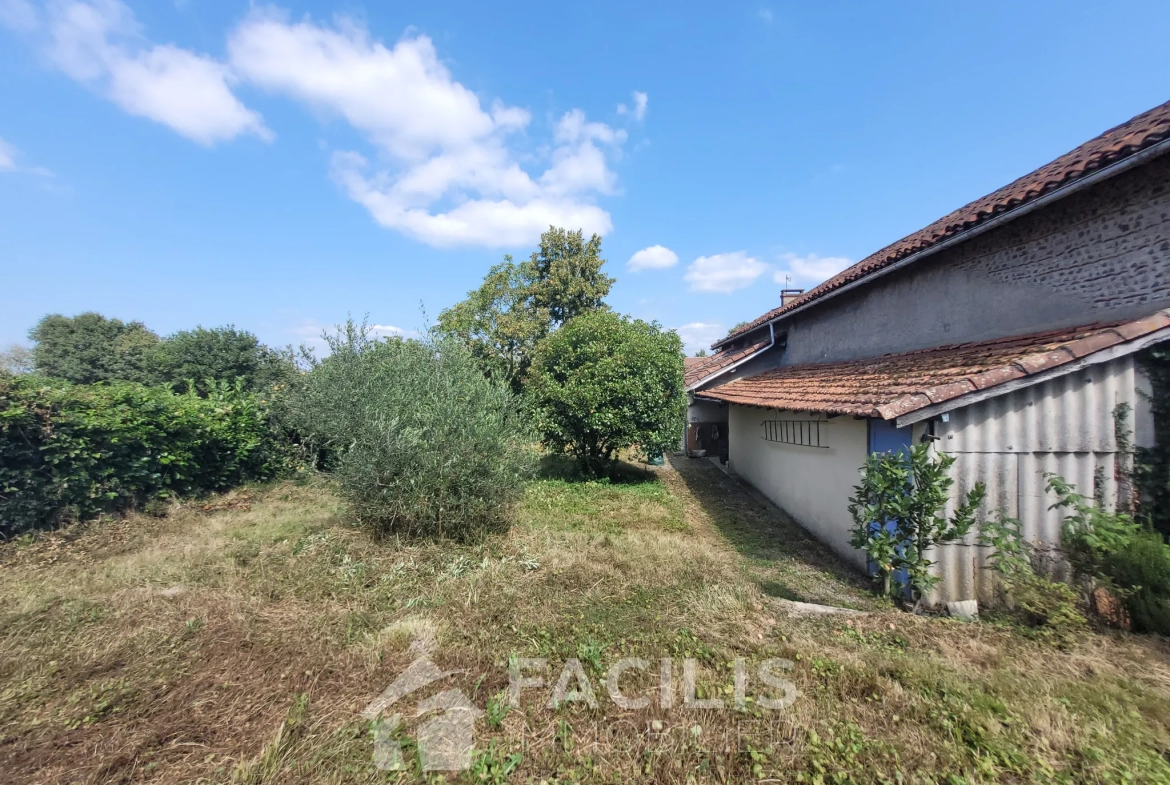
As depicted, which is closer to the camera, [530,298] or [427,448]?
[427,448]

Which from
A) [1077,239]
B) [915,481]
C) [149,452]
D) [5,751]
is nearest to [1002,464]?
[915,481]

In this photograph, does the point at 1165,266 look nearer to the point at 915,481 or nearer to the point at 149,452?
the point at 915,481

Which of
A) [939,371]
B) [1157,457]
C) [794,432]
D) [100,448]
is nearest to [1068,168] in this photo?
[939,371]

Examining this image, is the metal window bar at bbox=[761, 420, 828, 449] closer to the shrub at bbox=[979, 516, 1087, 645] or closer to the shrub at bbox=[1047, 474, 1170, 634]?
the shrub at bbox=[979, 516, 1087, 645]

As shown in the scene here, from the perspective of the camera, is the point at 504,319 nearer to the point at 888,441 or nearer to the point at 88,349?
the point at 888,441

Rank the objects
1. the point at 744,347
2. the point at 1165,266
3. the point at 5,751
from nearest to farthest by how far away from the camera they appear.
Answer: the point at 5,751, the point at 1165,266, the point at 744,347

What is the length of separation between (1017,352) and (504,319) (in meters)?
18.1

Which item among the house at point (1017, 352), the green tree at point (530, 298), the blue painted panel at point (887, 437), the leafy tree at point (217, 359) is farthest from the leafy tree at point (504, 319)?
the blue painted panel at point (887, 437)

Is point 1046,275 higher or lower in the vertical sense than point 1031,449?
higher

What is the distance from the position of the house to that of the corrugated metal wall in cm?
1

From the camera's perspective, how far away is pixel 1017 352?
511 cm

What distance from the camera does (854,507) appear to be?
4.81 meters

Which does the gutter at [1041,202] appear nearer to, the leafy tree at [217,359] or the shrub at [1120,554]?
the shrub at [1120,554]

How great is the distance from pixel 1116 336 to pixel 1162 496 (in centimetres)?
165
